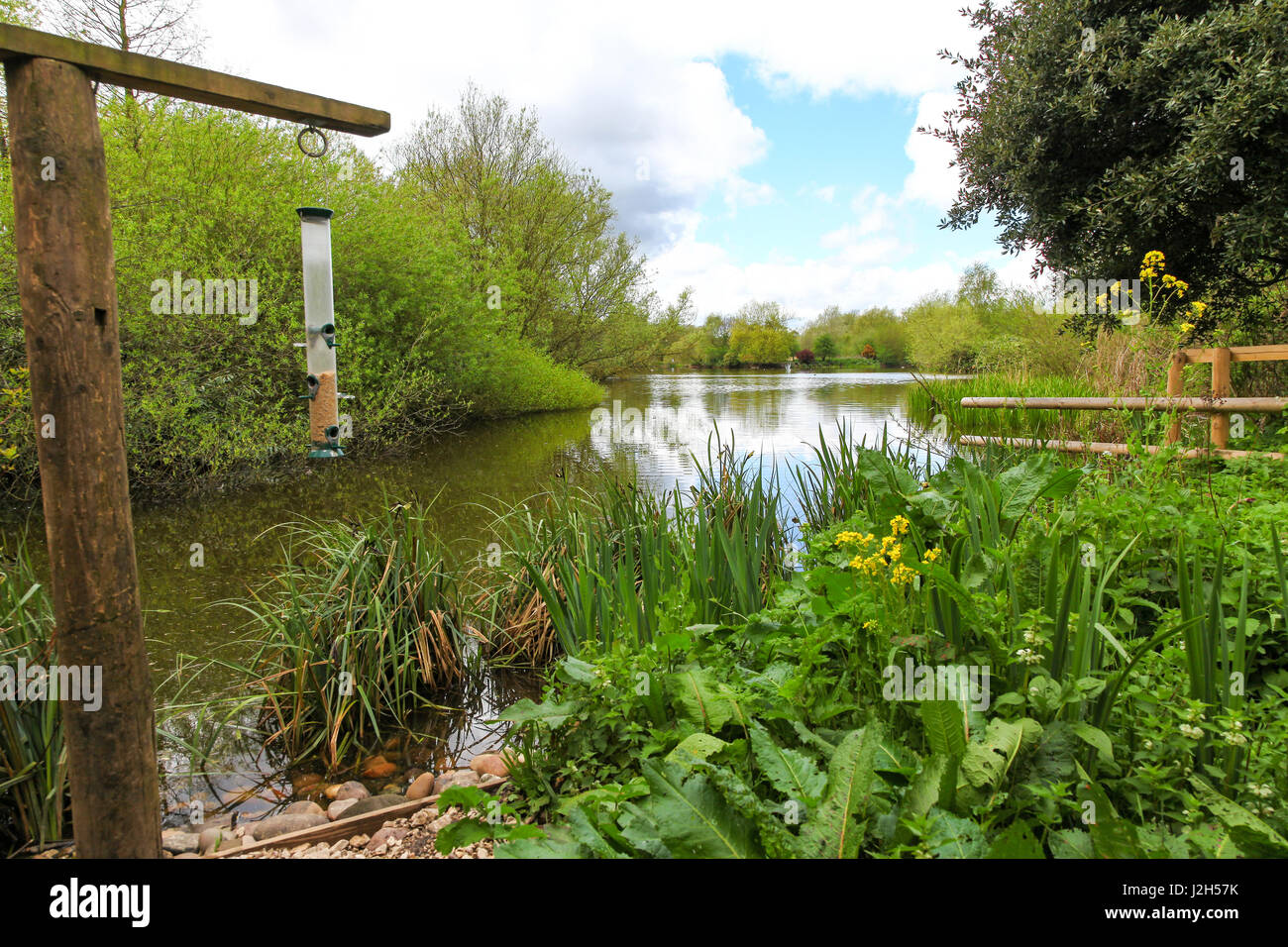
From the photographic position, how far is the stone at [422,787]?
307 centimetres

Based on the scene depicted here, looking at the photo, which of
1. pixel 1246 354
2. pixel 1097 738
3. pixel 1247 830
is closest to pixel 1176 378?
pixel 1246 354

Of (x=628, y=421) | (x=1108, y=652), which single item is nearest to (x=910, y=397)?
(x=628, y=421)

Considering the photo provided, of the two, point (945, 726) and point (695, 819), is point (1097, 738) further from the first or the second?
point (695, 819)

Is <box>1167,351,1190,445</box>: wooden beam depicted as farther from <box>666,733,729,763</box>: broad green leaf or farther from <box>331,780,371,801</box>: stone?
<box>331,780,371,801</box>: stone

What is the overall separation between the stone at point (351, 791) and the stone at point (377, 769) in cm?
13

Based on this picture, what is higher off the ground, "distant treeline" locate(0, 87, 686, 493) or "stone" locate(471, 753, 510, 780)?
"distant treeline" locate(0, 87, 686, 493)

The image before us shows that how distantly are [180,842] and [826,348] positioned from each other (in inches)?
2660

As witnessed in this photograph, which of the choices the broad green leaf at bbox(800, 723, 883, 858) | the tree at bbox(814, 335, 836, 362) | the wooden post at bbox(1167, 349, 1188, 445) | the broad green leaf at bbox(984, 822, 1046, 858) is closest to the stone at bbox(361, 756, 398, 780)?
the broad green leaf at bbox(800, 723, 883, 858)

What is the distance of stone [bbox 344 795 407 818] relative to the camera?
2.88m

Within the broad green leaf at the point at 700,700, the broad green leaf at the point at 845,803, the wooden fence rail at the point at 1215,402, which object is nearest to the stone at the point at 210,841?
the broad green leaf at the point at 700,700

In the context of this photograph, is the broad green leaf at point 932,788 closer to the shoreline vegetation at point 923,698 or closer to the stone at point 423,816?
the shoreline vegetation at point 923,698

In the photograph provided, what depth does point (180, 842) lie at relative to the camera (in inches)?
107

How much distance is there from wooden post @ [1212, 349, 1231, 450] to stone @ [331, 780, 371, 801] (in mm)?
6989
